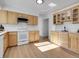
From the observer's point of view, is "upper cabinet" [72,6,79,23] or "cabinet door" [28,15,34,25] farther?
"cabinet door" [28,15,34,25]

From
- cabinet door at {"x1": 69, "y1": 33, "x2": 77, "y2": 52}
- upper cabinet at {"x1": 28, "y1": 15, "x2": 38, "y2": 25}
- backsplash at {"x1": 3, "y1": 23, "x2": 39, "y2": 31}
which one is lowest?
cabinet door at {"x1": 69, "y1": 33, "x2": 77, "y2": 52}

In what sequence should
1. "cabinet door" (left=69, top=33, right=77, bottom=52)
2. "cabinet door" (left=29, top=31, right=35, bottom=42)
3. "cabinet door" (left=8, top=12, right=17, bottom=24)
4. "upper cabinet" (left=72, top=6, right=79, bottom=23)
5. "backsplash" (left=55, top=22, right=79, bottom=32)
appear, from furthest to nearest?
"cabinet door" (left=29, top=31, right=35, bottom=42) < "cabinet door" (left=8, top=12, right=17, bottom=24) < "backsplash" (left=55, top=22, right=79, bottom=32) < "upper cabinet" (left=72, top=6, right=79, bottom=23) < "cabinet door" (left=69, top=33, right=77, bottom=52)

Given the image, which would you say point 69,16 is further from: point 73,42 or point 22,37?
point 22,37

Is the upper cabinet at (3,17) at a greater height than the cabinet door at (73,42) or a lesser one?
greater

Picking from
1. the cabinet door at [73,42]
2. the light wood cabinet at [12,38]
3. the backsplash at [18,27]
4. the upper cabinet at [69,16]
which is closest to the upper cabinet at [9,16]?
the backsplash at [18,27]

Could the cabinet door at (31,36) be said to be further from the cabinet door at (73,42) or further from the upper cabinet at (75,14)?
the upper cabinet at (75,14)

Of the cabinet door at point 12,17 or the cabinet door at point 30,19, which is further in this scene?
the cabinet door at point 30,19

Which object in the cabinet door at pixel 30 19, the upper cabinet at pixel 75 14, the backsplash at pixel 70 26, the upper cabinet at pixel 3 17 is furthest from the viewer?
the cabinet door at pixel 30 19

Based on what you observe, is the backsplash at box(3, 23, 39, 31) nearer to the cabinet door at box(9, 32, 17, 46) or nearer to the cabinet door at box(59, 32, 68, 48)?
the cabinet door at box(9, 32, 17, 46)

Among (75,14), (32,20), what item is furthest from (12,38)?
(75,14)

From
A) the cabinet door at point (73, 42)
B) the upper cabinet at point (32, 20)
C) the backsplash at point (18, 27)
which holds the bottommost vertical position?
the cabinet door at point (73, 42)

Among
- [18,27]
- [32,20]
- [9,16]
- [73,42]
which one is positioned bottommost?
[73,42]

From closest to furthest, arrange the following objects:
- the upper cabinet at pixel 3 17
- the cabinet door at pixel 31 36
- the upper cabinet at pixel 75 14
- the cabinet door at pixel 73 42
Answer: the cabinet door at pixel 73 42 < the upper cabinet at pixel 75 14 < the upper cabinet at pixel 3 17 < the cabinet door at pixel 31 36

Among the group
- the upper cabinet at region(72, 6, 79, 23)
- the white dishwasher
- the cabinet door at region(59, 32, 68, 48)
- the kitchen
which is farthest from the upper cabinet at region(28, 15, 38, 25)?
the upper cabinet at region(72, 6, 79, 23)
